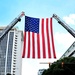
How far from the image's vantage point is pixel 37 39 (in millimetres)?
34281

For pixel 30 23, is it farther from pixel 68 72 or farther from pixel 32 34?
pixel 68 72

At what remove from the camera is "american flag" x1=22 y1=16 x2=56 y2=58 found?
33.5m

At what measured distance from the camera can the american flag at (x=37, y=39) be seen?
33531mm

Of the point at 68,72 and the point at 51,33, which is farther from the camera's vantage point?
the point at 68,72

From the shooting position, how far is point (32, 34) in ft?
112

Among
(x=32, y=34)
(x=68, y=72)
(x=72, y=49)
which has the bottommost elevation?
(x=68, y=72)

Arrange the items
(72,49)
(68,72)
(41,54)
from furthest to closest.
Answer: (72,49) → (68,72) → (41,54)

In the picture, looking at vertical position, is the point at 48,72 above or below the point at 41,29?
below

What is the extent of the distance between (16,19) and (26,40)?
2883 mm

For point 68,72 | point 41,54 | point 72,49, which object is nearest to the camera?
point 41,54

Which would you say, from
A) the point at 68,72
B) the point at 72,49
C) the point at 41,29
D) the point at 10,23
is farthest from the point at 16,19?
the point at 72,49

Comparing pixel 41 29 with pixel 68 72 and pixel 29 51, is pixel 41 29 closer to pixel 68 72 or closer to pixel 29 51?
pixel 29 51

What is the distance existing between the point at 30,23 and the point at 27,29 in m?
0.90

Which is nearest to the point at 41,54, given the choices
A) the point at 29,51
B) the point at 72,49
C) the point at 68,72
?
the point at 29,51
